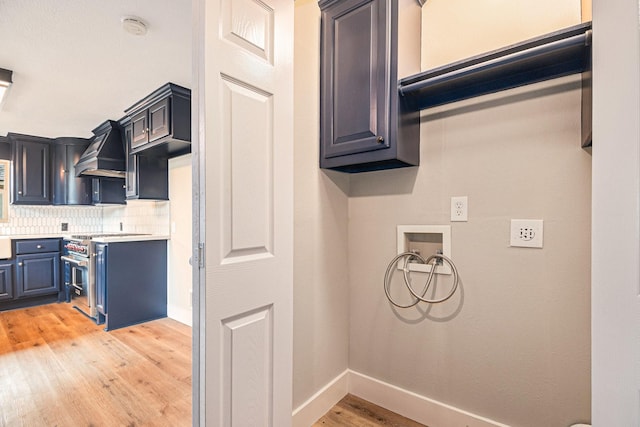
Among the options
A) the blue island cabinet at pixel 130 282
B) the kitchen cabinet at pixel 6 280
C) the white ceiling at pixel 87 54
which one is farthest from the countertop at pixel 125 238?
the kitchen cabinet at pixel 6 280

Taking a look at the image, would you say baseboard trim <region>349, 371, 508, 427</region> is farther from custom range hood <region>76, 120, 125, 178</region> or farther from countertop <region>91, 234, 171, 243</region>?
custom range hood <region>76, 120, 125, 178</region>

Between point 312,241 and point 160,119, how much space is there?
7.31 ft

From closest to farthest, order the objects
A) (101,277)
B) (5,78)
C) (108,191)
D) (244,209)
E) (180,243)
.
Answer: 1. (244,209)
2. (5,78)
3. (101,277)
4. (180,243)
5. (108,191)

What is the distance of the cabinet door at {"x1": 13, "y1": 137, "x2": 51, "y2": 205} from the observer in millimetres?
4293

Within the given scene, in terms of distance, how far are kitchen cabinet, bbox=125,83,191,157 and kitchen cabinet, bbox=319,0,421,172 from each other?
1742 mm

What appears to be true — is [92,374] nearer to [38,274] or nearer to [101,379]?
[101,379]

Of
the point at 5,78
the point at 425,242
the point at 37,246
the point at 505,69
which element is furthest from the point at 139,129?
the point at 505,69

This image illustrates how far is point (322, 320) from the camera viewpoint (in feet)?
5.88

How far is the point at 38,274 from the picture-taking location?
13.5 ft

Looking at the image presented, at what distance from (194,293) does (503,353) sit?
1.44 meters

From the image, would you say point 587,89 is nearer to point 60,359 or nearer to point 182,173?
point 182,173

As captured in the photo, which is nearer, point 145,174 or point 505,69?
point 505,69

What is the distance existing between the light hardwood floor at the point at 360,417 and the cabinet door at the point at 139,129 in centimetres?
300

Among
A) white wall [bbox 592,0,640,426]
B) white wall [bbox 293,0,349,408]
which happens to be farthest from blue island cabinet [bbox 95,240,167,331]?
white wall [bbox 592,0,640,426]
